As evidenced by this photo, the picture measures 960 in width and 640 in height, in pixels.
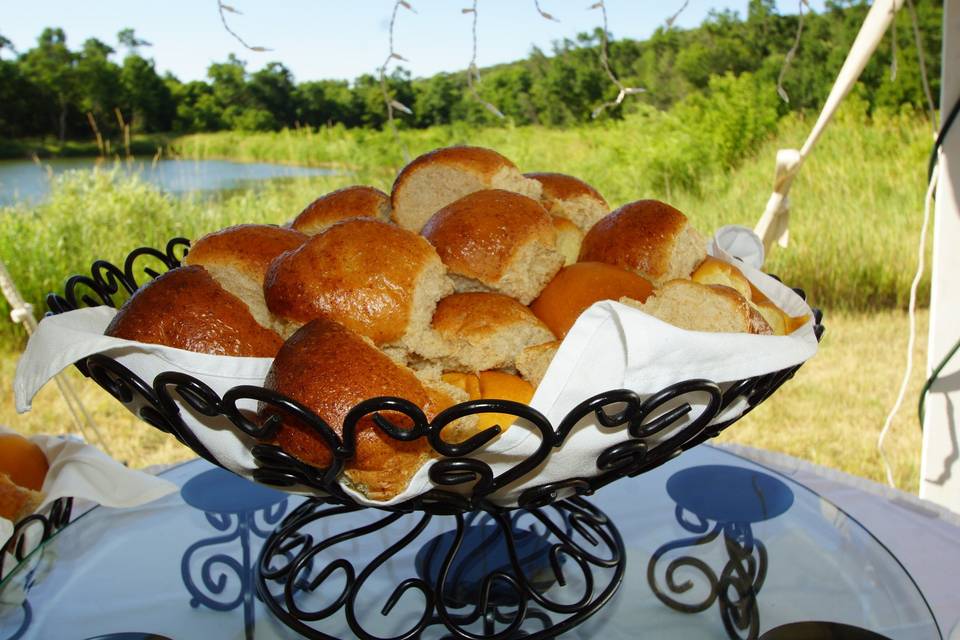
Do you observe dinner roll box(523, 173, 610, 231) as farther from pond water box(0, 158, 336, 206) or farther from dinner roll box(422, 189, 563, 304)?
pond water box(0, 158, 336, 206)

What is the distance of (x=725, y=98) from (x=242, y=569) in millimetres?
6417

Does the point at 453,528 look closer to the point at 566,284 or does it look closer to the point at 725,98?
the point at 566,284

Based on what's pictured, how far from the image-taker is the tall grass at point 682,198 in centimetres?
456

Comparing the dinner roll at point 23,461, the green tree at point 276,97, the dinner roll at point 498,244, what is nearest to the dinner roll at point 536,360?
the dinner roll at point 498,244

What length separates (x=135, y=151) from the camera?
12.3 m

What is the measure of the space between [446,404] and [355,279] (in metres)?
0.17

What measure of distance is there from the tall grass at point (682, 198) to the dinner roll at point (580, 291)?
3.98 metres

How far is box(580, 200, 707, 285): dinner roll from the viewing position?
912 mm

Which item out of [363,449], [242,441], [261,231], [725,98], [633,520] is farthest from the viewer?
[725,98]

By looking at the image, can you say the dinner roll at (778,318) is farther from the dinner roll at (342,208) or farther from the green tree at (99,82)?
the green tree at (99,82)

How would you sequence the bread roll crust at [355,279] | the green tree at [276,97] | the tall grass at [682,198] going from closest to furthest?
the bread roll crust at [355,279] → the tall grass at [682,198] → the green tree at [276,97]

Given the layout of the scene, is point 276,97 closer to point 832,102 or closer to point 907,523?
point 832,102

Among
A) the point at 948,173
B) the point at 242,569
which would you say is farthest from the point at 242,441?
the point at 948,173

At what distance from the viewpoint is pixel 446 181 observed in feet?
3.39
